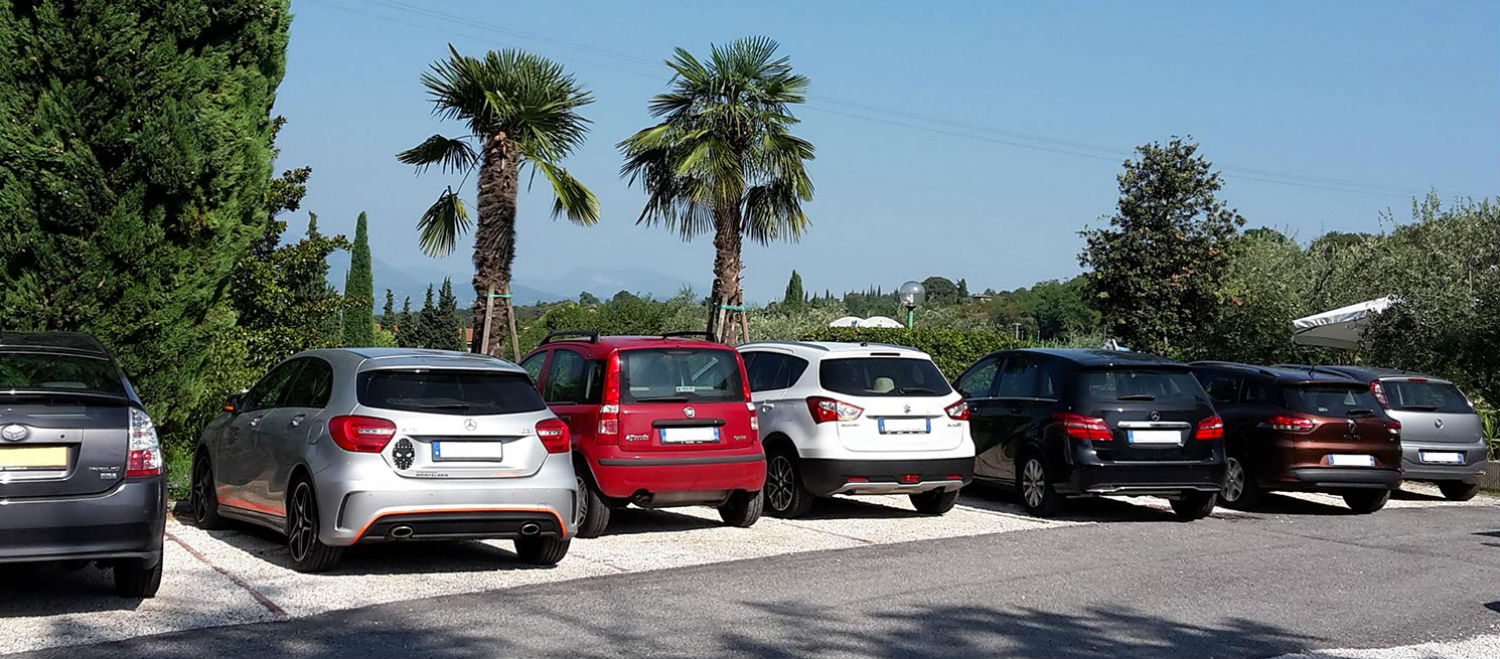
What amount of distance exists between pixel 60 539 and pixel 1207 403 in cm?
1022

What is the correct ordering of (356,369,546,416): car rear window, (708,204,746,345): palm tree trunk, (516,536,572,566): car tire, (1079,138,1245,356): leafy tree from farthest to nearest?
(1079,138,1245,356): leafy tree < (708,204,746,345): palm tree trunk < (516,536,572,566): car tire < (356,369,546,416): car rear window

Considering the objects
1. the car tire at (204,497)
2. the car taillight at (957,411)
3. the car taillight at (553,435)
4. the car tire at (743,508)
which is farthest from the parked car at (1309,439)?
the car tire at (204,497)

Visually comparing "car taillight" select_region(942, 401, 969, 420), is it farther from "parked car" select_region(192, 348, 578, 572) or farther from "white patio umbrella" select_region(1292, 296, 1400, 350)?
"white patio umbrella" select_region(1292, 296, 1400, 350)

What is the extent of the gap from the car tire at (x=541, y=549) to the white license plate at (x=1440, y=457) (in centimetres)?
1089

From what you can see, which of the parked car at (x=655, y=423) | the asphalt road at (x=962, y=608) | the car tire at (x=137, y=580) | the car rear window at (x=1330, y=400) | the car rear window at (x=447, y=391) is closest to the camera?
the asphalt road at (x=962, y=608)

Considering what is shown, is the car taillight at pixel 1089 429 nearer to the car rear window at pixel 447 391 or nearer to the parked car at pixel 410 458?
the parked car at pixel 410 458

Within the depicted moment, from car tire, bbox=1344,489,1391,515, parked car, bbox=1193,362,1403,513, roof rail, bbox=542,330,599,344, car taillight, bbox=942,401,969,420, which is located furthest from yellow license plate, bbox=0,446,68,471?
car tire, bbox=1344,489,1391,515

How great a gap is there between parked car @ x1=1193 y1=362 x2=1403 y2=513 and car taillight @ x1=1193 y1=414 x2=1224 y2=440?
1.17 m

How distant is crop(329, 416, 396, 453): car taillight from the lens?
343 inches

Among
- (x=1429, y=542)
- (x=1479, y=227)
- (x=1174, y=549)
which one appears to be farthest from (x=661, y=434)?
(x=1479, y=227)

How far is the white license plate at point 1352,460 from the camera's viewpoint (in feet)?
46.8

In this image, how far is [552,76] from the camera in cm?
2155

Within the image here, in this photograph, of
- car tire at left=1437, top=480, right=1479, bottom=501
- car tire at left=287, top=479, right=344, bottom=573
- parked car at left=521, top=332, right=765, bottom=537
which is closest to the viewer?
car tire at left=287, top=479, right=344, bottom=573

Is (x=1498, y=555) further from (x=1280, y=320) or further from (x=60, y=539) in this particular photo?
(x=1280, y=320)
